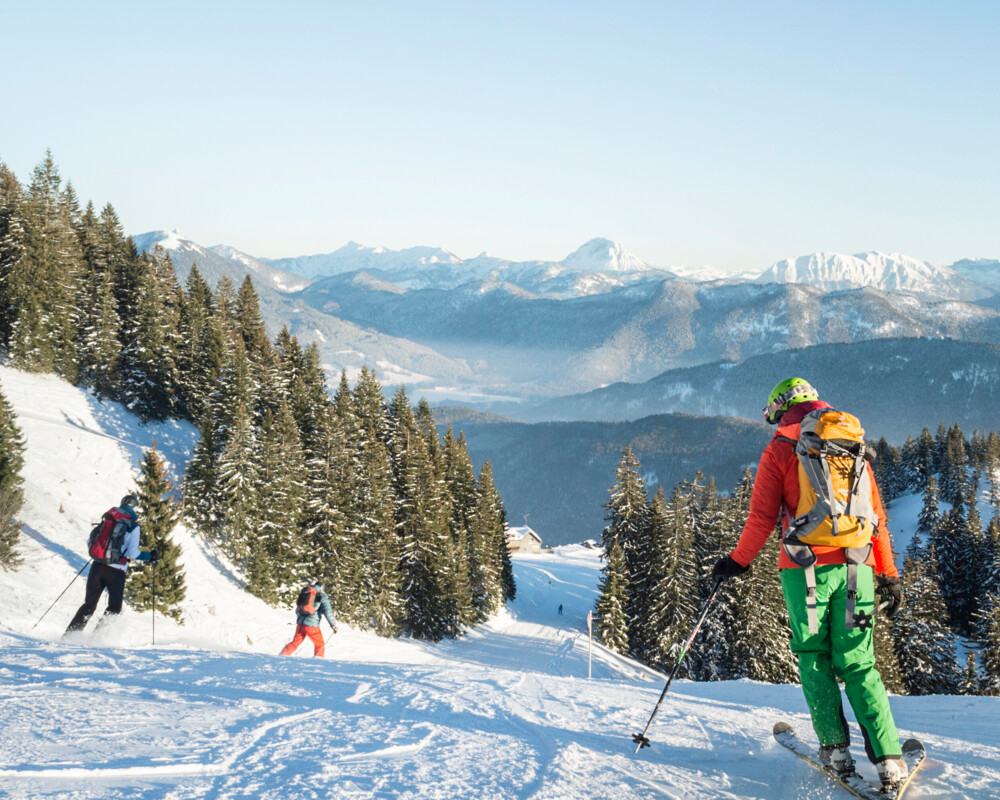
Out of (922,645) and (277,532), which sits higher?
(277,532)

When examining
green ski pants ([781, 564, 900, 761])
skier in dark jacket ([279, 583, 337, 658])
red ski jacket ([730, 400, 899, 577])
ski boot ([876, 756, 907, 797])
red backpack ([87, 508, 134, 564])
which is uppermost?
red ski jacket ([730, 400, 899, 577])

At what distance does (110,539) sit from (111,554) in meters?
0.28

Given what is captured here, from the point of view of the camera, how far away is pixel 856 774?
4.88 m

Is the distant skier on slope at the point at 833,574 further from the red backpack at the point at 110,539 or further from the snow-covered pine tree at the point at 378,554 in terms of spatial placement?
the snow-covered pine tree at the point at 378,554

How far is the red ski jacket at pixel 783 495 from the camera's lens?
16.9ft

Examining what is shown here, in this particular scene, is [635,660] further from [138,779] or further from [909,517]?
[909,517]

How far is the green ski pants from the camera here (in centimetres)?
474

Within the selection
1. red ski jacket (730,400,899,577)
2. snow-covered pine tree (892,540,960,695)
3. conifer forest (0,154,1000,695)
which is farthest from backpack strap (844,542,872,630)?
snow-covered pine tree (892,540,960,695)

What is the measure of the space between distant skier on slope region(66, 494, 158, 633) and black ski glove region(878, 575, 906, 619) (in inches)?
451

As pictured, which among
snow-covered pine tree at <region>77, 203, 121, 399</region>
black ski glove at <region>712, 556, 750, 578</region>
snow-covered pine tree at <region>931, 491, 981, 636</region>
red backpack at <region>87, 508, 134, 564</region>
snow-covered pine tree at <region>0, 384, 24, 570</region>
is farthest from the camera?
snow-covered pine tree at <region>931, 491, 981, 636</region>

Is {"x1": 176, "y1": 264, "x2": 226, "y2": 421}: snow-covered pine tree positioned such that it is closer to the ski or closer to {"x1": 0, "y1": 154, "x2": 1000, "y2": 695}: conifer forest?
{"x1": 0, "y1": 154, "x2": 1000, "y2": 695}: conifer forest

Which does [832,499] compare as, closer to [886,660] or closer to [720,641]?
[886,660]

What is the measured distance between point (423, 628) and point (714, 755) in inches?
1299

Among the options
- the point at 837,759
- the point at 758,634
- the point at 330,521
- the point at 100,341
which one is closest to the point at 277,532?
the point at 330,521
